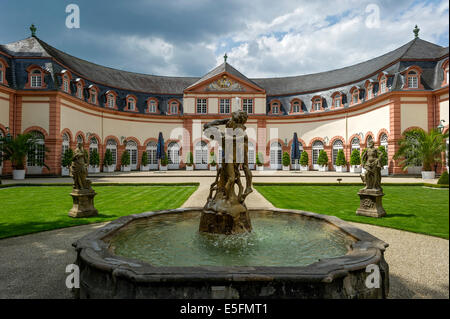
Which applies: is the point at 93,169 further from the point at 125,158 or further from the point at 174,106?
the point at 174,106

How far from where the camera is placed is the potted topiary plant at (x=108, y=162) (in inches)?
1164

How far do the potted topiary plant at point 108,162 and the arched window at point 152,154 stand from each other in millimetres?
5301

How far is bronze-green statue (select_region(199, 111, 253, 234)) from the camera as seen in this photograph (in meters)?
5.19

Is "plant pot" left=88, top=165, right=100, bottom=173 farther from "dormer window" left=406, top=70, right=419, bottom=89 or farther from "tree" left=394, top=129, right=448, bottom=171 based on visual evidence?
"dormer window" left=406, top=70, right=419, bottom=89

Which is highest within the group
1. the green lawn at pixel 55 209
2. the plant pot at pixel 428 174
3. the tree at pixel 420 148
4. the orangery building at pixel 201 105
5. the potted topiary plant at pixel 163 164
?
the orangery building at pixel 201 105

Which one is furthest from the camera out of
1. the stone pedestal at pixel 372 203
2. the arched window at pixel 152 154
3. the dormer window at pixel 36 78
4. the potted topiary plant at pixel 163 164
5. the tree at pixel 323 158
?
the arched window at pixel 152 154

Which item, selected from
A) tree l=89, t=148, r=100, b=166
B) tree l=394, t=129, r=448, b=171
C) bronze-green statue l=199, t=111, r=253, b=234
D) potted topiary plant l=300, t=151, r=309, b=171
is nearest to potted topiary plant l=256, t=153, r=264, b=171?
potted topiary plant l=300, t=151, r=309, b=171

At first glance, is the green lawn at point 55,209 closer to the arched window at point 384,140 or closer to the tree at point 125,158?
the tree at point 125,158

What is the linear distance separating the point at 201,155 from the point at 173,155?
12.5 feet

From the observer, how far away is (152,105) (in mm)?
35094

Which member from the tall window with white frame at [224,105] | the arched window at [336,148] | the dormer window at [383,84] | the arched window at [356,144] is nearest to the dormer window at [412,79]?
the dormer window at [383,84]

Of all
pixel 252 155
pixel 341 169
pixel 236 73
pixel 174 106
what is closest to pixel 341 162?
pixel 341 169

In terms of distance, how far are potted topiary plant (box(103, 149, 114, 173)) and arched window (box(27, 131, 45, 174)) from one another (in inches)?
279
